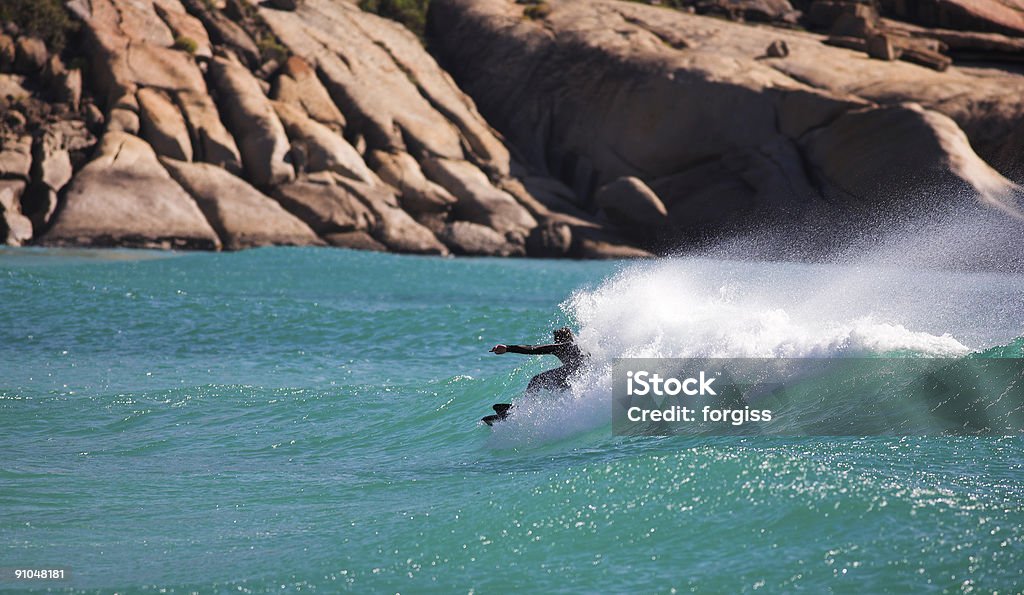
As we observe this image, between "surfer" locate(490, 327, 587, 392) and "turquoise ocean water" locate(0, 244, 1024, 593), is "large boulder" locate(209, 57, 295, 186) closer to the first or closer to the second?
"turquoise ocean water" locate(0, 244, 1024, 593)

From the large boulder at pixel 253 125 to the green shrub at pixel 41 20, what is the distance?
5946 mm

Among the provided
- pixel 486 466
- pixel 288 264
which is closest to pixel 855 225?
pixel 288 264

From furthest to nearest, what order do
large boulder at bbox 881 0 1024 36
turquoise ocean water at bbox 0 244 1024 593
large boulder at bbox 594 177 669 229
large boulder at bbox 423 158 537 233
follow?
large boulder at bbox 881 0 1024 36
large boulder at bbox 423 158 537 233
large boulder at bbox 594 177 669 229
turquoise ocean water at bbox 0 244 1024 593

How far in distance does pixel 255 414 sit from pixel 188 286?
14364 mm

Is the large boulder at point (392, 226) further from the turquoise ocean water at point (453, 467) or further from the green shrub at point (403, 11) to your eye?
the turquoise ocean water at point (453, 467)

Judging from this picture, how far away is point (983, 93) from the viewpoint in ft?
146

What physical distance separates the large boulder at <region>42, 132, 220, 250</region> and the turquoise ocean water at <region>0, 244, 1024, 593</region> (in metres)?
15.9

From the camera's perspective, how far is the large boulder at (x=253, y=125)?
136 ft

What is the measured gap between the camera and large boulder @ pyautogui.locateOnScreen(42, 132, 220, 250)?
1473 inches

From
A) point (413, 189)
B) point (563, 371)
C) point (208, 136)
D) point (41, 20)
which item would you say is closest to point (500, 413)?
point (563, 371)

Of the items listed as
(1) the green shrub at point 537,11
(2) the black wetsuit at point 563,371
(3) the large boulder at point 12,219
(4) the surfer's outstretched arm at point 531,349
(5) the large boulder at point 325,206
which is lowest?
(3) the large boulder at point 12,219

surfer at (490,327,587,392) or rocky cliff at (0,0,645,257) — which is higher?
surfer at (490,327,587,392)

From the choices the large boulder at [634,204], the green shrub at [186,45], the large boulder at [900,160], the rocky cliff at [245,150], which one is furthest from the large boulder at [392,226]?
the large boulder at [900,160]

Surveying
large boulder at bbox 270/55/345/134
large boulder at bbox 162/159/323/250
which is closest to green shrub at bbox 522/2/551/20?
large boulder at bbox 270/55/345/134
